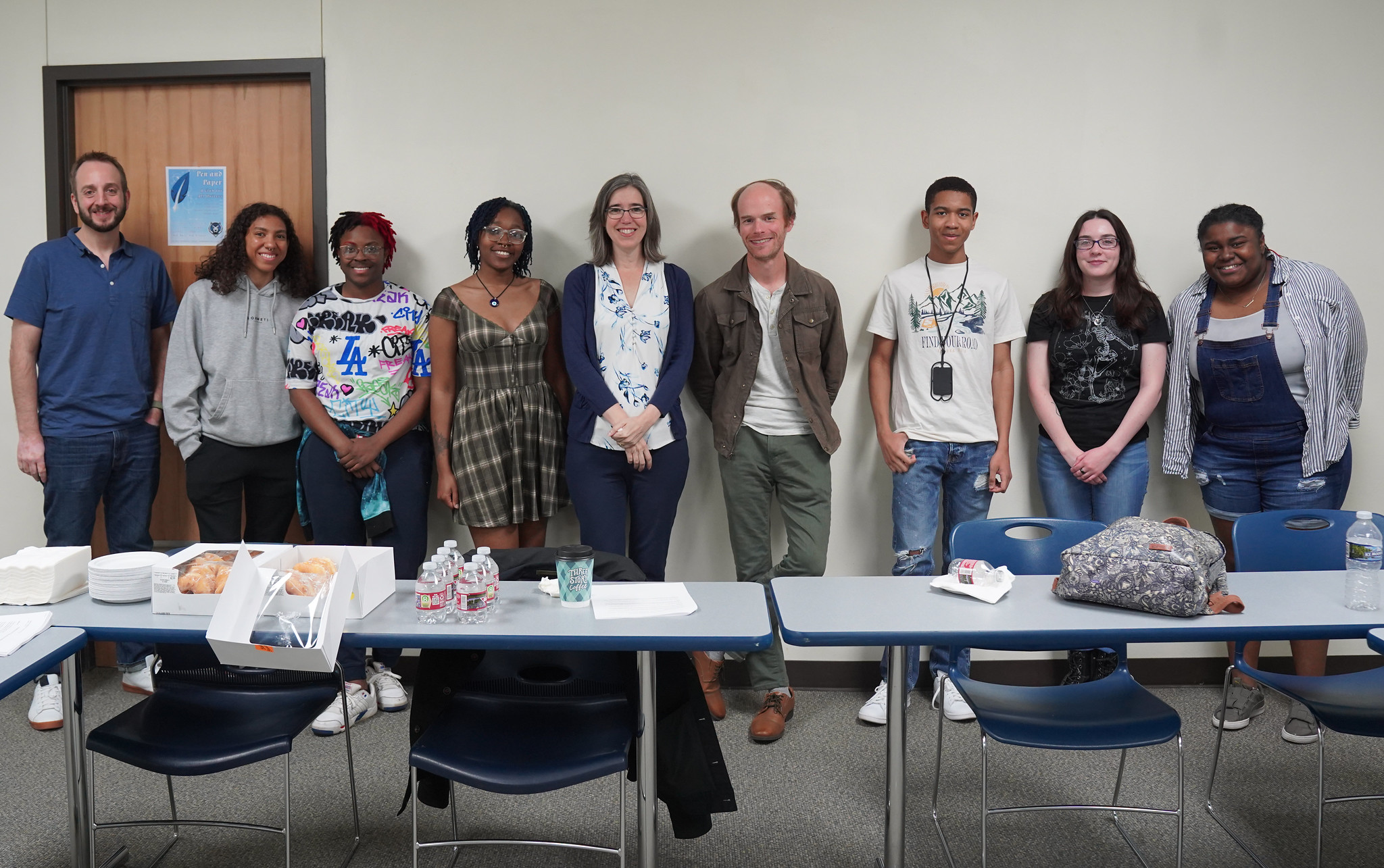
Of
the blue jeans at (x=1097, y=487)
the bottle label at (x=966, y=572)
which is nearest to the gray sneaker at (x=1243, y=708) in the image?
the blue jeans at (x=1097, y=487)

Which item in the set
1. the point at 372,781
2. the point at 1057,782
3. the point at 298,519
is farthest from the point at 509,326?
the point at 1057,782

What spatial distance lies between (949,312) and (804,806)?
1825 mm

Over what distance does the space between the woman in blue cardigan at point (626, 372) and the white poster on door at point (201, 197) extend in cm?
163

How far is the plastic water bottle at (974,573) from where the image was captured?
2.18 metres

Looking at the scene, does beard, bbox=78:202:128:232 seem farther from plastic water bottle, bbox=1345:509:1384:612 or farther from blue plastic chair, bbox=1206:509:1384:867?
plastic water bottle, bbox=1345:509:1384:612

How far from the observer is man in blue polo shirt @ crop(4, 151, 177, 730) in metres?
3.39

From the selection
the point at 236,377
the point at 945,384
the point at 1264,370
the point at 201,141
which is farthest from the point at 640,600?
the point at 201,141

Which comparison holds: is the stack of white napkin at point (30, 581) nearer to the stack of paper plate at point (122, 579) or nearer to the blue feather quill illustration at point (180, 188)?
the stack of paper plate at point (122, 579)

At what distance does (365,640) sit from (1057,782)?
7.11ft

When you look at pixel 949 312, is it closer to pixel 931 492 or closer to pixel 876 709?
pixel 931 492

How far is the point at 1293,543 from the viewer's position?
2.64 metres

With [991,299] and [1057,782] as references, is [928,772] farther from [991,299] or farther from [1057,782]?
[991,299]

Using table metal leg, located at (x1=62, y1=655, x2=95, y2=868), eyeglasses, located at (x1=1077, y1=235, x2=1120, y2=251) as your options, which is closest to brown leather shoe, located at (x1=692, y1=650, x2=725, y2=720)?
table metal leg, located at (x1=62, y1=655, x2=95, y2=868)

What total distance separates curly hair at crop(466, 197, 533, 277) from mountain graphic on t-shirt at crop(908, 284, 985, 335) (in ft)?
4.80
